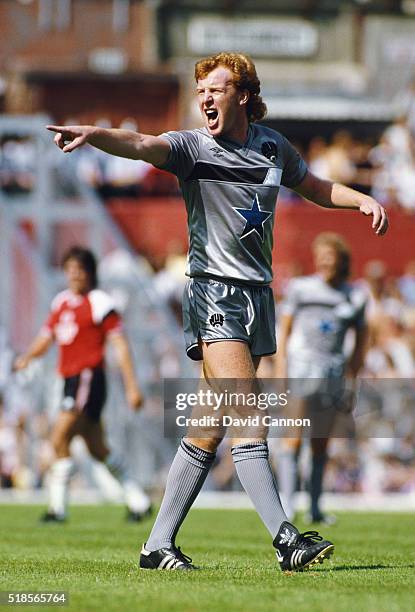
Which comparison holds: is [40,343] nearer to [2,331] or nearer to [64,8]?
[2,331]

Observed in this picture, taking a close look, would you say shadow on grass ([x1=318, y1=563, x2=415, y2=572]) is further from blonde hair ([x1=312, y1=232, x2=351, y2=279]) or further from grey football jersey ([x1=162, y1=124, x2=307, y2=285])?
blonde hair ([x1=312, y1=232, x2=351, y2=279])

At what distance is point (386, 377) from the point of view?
17969 mm

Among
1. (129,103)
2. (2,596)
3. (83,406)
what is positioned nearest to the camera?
(2,596)

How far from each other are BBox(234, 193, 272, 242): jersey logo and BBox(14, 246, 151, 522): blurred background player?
4.83 metres

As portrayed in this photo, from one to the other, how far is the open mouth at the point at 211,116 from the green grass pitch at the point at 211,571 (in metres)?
2.05

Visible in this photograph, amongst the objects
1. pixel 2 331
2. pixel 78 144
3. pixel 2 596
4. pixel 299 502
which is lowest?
pixel 299 502

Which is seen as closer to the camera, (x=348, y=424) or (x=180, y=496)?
(x=180, y=496)

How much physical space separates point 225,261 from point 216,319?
0.89ft

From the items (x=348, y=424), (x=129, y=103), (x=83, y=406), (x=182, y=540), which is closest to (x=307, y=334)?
(x=348, y=424)

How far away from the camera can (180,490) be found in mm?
6641

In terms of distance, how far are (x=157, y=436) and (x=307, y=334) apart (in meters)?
5.83

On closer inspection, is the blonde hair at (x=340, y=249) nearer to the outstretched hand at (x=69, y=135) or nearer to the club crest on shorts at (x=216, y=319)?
the club crest on shorts at (x=216, y=319)

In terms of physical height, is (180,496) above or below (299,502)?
above

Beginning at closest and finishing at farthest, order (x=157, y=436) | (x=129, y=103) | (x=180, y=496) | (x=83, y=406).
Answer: (x=180, y=496) < (x=83, y=406) < (x=157, y=436) < (x=129, y=103)
